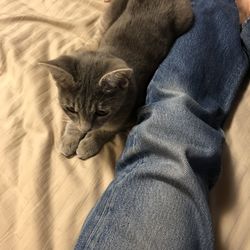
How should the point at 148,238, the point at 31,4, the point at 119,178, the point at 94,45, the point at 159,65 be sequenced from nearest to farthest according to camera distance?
the point at 148,238, the point at 119,178, the point at 159,65, the point at 94,45, the point at 31,4

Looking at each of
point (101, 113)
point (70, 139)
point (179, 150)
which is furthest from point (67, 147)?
point (179, 150)

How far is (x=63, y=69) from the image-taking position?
0.91m

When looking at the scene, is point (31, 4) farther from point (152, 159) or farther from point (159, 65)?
point (152, 159)

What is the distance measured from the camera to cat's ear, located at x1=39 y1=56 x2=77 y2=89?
90 centimetres

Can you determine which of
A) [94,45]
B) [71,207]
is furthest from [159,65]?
[71,207]

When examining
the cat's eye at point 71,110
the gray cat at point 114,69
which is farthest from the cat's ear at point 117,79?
the cat's eye at point 71,110

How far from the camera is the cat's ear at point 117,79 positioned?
906 millimetres

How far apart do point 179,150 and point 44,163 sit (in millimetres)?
346

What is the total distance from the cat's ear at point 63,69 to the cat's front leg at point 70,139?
12cm

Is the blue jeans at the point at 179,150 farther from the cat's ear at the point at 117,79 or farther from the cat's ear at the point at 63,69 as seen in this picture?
the cat's ear at the point at 63,69

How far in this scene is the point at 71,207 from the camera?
2.78 ft

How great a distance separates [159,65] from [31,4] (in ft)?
1.88

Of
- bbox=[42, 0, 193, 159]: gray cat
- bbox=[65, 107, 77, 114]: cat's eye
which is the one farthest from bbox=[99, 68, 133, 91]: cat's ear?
bbox=[65, 107, 77, 114]: cat's eye

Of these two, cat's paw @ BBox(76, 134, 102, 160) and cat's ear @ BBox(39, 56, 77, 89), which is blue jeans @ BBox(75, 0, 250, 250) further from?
cat's ear @ BBox(39, 56, 77, 89)
